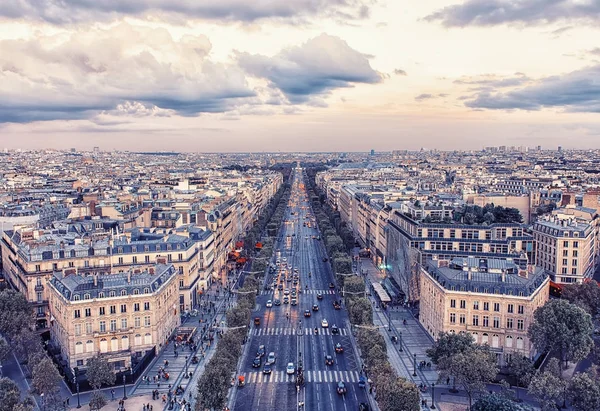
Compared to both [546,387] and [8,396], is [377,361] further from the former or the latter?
[8,396]

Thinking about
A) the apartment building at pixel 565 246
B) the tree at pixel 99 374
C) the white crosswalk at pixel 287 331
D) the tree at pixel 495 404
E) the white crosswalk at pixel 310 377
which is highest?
the apartment building at pixel 565 246

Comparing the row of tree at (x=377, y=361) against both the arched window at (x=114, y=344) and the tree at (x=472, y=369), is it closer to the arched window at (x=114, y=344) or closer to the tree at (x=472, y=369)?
the tree at (x=472, y=369)

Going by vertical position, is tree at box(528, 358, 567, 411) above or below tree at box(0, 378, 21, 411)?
below

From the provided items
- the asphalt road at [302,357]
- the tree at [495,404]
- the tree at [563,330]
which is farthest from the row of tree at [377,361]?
the tree at [563,330]

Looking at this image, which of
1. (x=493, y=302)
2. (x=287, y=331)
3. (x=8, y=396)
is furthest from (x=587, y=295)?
(x=8, y=396)

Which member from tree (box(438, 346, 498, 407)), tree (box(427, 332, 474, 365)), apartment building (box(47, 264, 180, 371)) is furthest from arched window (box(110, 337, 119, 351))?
tree (box(438, 346, 498, 407))

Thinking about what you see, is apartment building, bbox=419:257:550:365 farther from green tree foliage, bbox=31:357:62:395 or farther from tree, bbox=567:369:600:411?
green tree foliage, bbox=31:357:62:395

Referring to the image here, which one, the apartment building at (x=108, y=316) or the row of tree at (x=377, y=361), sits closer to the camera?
the row of tree at (x=377, y=361)

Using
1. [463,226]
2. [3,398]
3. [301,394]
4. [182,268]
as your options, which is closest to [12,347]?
[3,398]
